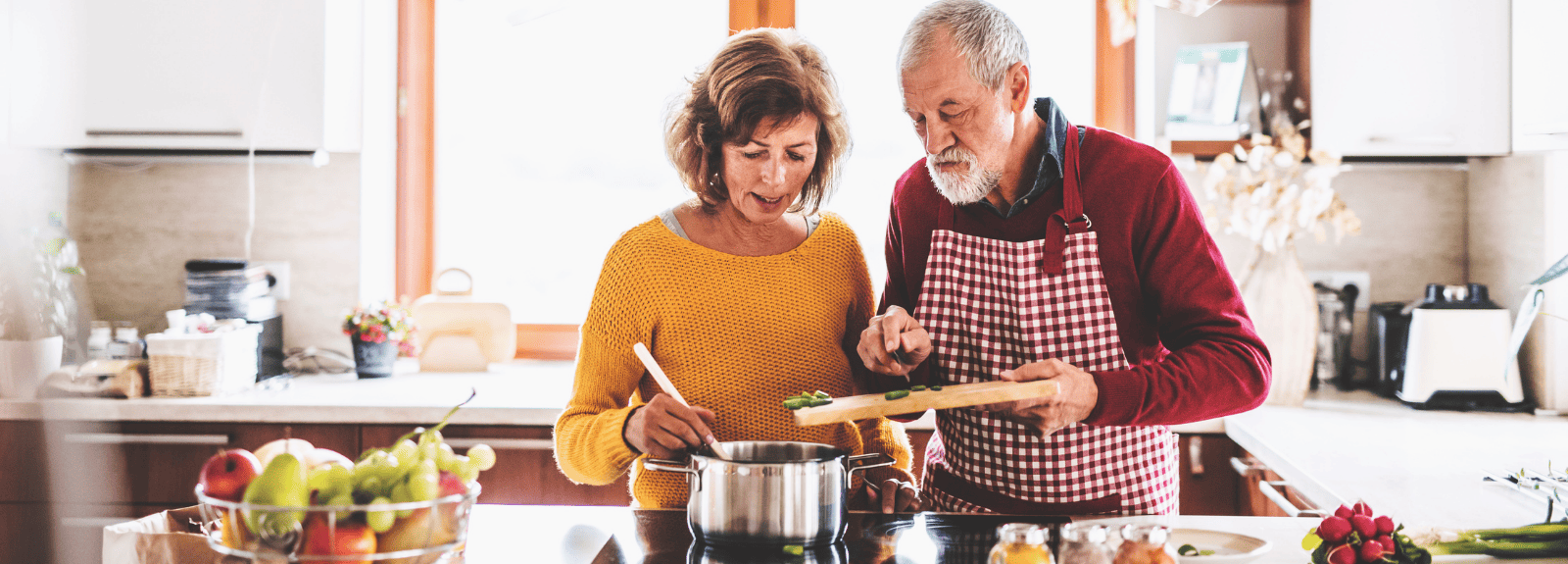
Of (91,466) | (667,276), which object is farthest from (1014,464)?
(91,466)

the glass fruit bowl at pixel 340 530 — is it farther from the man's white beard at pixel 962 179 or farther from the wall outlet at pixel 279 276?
the wall outlet at pixel 279 276

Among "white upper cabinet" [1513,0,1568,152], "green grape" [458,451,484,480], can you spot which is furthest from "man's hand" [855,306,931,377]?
Result: "white upper cabinet" [1513,0,1568,152]

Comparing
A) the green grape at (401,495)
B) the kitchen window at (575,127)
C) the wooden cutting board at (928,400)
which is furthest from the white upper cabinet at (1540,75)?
the green grape at (401,495)

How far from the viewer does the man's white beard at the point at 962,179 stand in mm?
1406

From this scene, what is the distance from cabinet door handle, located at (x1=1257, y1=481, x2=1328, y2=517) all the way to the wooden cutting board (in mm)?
832

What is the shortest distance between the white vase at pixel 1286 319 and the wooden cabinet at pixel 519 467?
5.05 feet

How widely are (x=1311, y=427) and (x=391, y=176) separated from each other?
2.48m

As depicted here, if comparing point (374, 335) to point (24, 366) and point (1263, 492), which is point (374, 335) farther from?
point (1263, 492)

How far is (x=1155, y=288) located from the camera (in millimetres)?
1398

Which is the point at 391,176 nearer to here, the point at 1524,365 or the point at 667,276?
the point at 667,276

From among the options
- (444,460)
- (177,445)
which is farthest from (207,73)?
(444,460)

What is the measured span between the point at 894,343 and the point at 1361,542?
0.56 meters

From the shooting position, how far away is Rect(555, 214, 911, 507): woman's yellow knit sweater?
1.45m

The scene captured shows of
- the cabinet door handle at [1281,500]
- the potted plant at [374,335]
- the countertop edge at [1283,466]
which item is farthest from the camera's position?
the potted plant at [374,335]
